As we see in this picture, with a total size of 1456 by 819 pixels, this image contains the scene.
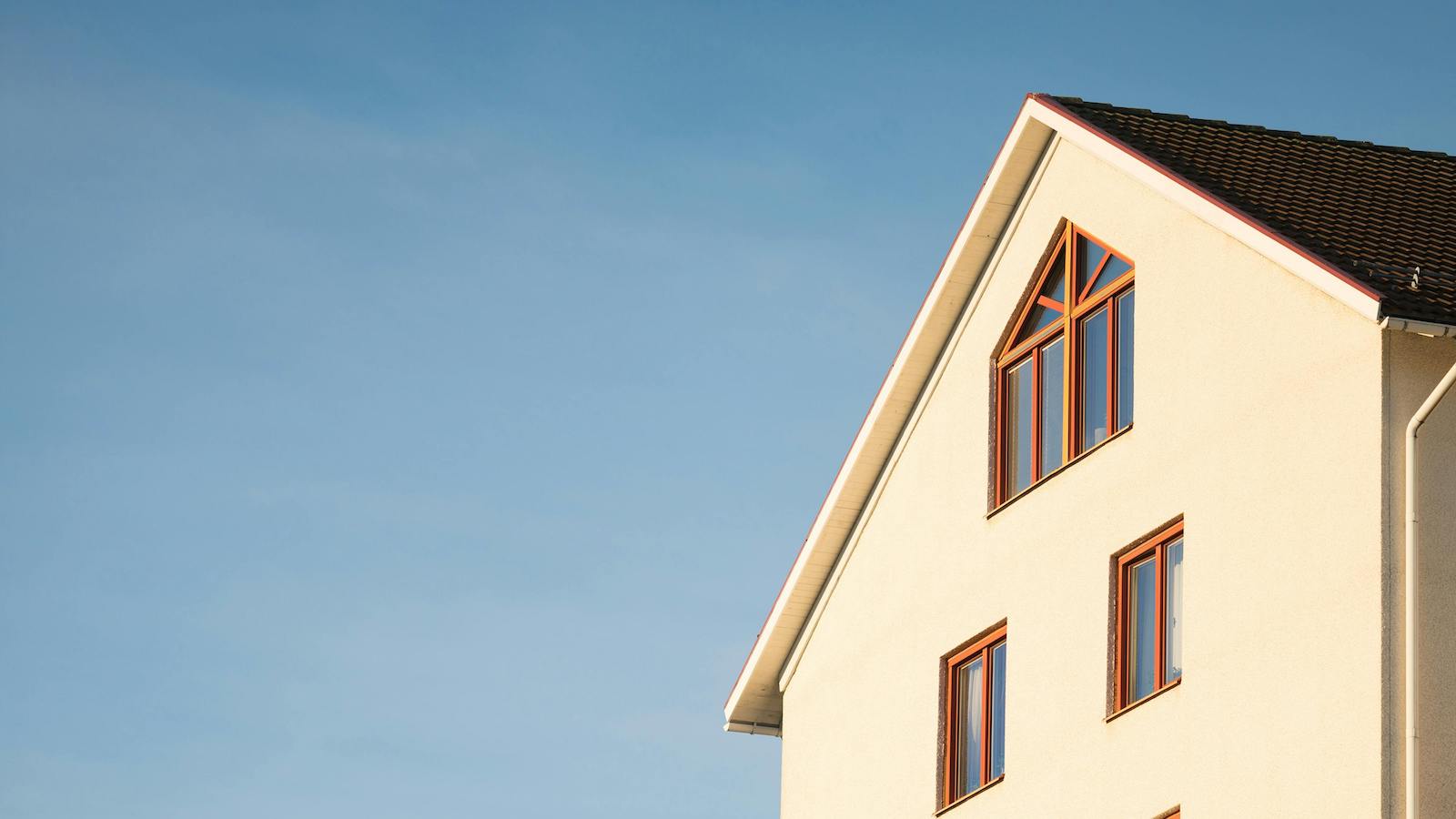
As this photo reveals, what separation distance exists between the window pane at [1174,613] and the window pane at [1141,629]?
0.61 ft

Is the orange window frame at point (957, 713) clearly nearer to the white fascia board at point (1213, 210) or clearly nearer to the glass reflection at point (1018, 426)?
the glass reflection at point (1018, 426)

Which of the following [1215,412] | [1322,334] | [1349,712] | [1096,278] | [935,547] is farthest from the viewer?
[935,547]

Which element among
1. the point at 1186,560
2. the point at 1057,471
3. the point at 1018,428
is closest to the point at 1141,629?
the point at 1186,560

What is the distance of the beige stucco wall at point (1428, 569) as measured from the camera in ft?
63.0

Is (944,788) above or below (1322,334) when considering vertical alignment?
below

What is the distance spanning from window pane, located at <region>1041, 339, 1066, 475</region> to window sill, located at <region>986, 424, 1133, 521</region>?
22 cm

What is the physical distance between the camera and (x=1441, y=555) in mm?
Result: 19844

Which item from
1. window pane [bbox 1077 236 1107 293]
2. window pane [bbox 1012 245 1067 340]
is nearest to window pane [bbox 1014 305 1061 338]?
window pane [bbox 1012 245 1067 340]

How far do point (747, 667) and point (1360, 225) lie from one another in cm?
1141

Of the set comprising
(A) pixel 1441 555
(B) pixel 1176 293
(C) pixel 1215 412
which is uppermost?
(B) pixel 1176 293

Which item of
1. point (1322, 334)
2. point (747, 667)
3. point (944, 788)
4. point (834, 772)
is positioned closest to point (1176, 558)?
point (1322, 334)

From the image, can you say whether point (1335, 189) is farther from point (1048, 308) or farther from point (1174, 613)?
point (1174, 613)

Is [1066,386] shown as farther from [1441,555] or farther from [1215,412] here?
[1441,555]

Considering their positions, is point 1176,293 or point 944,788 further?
point 944,788
